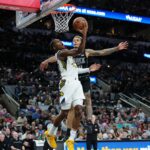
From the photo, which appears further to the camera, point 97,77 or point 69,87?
point 97,77

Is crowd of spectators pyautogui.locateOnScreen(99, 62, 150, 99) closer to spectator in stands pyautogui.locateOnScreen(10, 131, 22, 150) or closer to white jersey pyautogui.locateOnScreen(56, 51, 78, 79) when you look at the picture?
spectator in stands pyautogui.locateOnScreen(10, 131, 22, 150)

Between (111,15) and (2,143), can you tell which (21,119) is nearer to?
(2,143)

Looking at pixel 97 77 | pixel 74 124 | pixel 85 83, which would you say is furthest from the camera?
pixel 97 77

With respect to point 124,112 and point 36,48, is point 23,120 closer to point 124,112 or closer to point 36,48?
point 124,112

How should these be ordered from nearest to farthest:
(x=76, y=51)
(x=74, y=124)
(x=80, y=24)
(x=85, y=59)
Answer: (x=80, y=24), (x=76, y=51), (x=74, y=124), (x=85, y=59)

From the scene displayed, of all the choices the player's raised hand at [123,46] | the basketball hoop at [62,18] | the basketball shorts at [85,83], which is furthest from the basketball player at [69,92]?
the basketball hoop at [62,18]

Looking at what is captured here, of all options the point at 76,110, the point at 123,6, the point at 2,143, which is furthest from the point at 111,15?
the point at 76,110

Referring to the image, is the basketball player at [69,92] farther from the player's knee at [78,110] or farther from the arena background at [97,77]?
the arena background at [97,77]

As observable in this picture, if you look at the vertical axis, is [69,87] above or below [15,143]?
above

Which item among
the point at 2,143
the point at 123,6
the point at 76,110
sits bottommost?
the point at 2,143

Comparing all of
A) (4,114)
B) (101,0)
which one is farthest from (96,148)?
(101,0)

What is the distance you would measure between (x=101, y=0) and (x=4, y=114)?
13.0m

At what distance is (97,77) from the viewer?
2786 centimetres

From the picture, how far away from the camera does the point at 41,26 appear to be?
28984 mm
